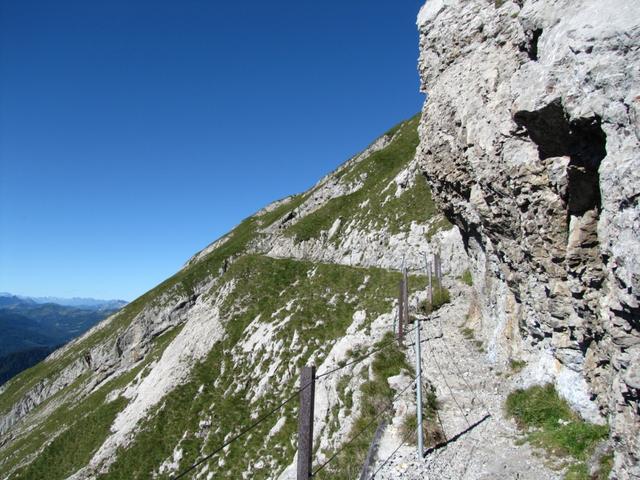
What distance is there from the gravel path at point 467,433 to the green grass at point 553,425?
1.42 ft

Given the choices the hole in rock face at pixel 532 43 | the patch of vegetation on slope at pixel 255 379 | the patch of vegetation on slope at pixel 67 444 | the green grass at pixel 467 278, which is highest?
the hole in rock face at pixel 532 43

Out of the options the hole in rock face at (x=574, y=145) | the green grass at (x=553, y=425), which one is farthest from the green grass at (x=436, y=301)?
the hole in rock face at (x=574, y=145)

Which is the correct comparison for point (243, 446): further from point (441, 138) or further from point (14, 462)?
point (14, 462)

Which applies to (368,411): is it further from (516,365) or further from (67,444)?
(67,444)

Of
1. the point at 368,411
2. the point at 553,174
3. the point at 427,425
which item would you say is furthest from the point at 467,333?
the point at 553,174

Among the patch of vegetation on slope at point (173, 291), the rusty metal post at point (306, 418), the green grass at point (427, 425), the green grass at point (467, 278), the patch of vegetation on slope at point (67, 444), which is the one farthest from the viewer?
the patch of vegetation on slope at point (173, 291)

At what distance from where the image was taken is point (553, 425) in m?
11.2

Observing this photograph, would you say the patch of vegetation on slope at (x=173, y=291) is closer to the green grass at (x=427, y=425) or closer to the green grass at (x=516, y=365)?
the green grass at (x=427, y=425)

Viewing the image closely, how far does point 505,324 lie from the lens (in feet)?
54.0

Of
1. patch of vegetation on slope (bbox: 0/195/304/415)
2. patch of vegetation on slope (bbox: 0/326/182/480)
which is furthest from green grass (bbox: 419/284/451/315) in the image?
patch of vegetation on slope (bbox: 0/195/304/415)

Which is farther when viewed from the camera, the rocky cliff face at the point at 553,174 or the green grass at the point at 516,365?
the green grass at the point at 516,365

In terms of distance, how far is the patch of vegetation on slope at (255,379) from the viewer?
996 inches

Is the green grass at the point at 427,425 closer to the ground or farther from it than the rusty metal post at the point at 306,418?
closer to the ground

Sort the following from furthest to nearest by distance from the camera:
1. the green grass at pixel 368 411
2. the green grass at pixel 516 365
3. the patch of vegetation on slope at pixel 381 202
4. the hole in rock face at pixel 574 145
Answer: the patch of vegetation on slope at pixel 381 202 < the green grass at pixel 368 411 < the green grass at pixel 516 365 < the hole in rock face at pixel 574 145
